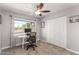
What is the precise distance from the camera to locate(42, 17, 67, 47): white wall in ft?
11.6

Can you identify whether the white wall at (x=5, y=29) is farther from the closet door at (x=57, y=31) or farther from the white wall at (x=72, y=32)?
the white wall at (x=72, y=32)

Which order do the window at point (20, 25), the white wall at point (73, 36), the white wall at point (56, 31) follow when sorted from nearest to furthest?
the white wall at point (73, 36) < the white wall at point (56, 31) < the window at point (20, 25)

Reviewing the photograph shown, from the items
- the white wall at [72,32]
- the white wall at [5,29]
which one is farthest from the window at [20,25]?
the white wall at [72,32]

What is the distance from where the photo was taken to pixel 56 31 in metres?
4.06

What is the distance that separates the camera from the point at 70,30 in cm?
310

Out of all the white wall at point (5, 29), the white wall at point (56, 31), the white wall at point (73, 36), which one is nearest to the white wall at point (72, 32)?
the white wall at point (73, 36)

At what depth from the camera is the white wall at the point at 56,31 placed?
3529 millimetres

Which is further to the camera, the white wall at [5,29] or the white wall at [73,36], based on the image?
the white wall at [5,29]

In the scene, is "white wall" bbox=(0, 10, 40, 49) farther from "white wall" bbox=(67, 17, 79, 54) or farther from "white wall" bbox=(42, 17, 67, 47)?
"white wall" bbox=(67, 17, 79, 54)

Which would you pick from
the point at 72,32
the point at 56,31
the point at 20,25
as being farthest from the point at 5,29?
the point at 72,32

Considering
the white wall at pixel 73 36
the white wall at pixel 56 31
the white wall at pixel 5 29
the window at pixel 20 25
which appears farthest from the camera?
the window at pixel 20 25

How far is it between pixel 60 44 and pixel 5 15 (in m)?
3.21

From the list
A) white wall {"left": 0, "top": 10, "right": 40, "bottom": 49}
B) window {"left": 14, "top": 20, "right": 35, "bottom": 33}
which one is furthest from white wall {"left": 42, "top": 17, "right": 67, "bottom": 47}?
white wall {"left": 0, "top": 10, "right": 40, "bottom": 49}
